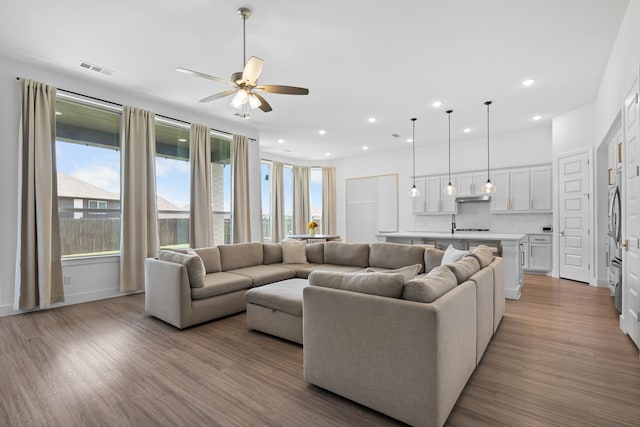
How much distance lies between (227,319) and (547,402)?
297 centimetres

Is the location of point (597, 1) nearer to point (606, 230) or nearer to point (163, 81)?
point (606, 230)

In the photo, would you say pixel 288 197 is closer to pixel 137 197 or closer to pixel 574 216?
pixel 137 197

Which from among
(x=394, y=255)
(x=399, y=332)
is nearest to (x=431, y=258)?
(x=394, y=255)

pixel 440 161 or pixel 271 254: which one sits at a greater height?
pixel 440 161

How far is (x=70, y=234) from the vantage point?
14.0ft

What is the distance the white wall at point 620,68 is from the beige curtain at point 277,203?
6.83m

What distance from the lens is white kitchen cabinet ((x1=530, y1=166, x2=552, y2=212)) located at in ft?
20.4

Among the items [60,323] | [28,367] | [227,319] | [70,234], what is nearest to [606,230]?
[227,319]

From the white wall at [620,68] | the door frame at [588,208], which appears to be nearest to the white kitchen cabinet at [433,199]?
the door frame at [588,208]

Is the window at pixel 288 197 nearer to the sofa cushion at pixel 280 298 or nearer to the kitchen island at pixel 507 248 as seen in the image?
the kitchen island at pixel 507 248

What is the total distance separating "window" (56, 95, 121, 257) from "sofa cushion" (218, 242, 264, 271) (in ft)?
5.88

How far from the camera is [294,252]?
4.95 metres

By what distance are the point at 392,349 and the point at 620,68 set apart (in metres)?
3.85

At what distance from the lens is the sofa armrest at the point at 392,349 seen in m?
1.59
